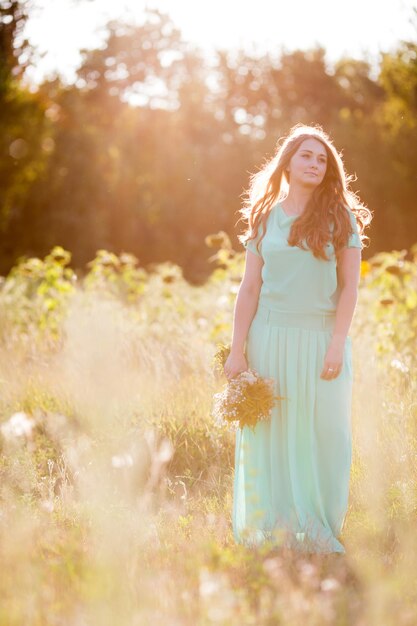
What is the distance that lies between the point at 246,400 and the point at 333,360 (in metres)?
0.46

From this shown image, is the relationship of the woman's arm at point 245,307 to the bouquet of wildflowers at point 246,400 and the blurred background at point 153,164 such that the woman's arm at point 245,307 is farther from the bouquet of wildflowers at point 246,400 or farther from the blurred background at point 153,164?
the blurred background at point 153,164

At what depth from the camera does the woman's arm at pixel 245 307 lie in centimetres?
376

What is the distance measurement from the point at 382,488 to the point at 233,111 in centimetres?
1907

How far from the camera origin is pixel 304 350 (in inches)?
145

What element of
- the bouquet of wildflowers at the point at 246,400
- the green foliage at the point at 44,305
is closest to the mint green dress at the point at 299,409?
the bouquet of wildflowers at the point at 246,400

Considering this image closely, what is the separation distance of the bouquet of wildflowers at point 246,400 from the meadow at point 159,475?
47cm

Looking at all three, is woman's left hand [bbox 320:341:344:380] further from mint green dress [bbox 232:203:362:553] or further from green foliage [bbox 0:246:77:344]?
green foliage [bbox 0:246:77:344]

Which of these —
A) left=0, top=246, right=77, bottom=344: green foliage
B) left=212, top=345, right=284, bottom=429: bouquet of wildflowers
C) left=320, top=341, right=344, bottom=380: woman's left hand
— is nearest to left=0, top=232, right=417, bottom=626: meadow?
left=0, top=246, right=77, bottom=344: green foliage

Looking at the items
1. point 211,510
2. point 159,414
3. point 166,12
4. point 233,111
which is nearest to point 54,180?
point 233,111

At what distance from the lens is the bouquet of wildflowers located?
3.53 m

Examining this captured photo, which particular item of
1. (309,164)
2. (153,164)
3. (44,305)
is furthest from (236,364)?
(153,164)

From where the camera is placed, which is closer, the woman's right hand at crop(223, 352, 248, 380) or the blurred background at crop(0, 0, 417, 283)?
the woman's right hand at crop(223, 352, 248, 380)

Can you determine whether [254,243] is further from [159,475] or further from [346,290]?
[159,475]

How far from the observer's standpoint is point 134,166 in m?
17.9
